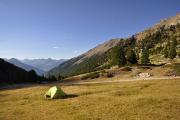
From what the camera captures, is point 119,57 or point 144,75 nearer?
point 144,75

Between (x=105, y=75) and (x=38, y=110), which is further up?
(x=105, y=75)

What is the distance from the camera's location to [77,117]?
28703 millimetres

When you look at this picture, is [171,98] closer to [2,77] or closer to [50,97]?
[50,97]

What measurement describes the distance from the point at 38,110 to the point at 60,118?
671cm

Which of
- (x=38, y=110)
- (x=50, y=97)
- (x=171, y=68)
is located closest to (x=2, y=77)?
(x=171, y=68)

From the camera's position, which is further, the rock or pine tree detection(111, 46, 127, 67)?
pine tree detection(111, 46, 127, 67)

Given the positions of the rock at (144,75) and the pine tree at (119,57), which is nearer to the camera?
the rock at (144,75)

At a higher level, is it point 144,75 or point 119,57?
point 119,57

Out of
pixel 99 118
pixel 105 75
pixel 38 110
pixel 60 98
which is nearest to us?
pixel 99 118

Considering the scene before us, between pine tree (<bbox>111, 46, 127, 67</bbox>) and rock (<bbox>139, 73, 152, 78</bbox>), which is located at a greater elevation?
pine tree (<bbox>111, 46, 127, 67</bbox>)

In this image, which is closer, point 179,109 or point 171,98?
point 179,109

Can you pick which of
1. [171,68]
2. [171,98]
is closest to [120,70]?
[171,68]

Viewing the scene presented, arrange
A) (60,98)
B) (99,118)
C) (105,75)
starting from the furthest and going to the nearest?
(105,75), (60,98), (99,118)

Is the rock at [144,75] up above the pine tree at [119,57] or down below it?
below
